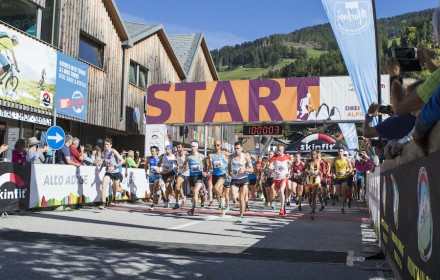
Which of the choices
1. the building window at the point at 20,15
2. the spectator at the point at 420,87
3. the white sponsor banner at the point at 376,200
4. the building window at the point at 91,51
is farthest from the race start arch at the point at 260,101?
the spectator at the point at 420,87

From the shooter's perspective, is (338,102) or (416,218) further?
(338,102)

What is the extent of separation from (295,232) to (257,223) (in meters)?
1.74

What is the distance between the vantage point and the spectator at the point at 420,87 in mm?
2834

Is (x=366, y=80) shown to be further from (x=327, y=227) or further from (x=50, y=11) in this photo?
(x=50, y=11)

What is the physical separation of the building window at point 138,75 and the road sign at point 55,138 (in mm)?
13197

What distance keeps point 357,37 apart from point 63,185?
8523mm

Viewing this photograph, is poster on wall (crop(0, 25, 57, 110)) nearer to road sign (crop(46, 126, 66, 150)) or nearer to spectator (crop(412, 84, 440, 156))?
road sign (crop(46, 126, 66, 150))

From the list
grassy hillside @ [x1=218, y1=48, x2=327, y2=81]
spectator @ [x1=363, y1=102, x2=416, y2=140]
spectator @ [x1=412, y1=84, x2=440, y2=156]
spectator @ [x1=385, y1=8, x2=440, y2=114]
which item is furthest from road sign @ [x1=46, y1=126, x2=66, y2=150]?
grassy hillside @ [x1=218, y1=48, x2=327, y2=81]

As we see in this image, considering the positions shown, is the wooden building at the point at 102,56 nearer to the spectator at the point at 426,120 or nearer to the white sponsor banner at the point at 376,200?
the white sponsor banner at the point at 376,200

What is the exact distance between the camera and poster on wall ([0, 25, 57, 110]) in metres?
14.9

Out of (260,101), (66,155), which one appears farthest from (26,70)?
(260,101)

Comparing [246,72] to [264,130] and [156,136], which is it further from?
[264,130]

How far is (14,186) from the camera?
1062 centimetres

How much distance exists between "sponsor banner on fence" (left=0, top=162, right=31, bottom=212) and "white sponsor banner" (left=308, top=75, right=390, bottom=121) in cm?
1340
